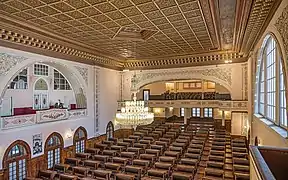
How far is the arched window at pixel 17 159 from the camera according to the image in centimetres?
988

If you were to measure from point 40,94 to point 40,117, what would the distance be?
3035mm

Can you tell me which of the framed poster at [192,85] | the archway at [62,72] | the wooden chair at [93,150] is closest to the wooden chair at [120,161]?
the wooden chair at [93,150]

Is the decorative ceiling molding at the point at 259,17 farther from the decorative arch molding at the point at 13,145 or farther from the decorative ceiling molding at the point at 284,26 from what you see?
the decorative arch molding at the point at 13,145

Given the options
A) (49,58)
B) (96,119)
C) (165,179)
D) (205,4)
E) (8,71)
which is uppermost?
(205,4)

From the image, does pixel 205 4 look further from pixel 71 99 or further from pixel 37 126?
pixel 71 99

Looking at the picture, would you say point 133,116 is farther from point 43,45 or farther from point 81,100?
point 43,45

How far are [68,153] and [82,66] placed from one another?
5.48 meters

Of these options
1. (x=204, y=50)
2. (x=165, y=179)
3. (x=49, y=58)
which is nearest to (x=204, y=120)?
(x=204, y=50)

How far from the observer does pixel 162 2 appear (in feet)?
22.7

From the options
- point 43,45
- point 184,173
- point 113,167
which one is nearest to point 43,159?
point 113,167

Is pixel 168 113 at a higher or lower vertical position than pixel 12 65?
lower

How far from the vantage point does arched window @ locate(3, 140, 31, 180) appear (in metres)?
9.88

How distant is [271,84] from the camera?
8180 mm

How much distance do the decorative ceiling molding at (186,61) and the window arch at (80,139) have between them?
675 centimetres
